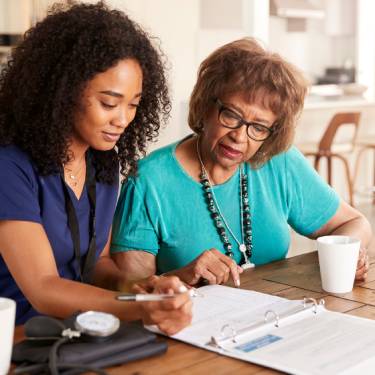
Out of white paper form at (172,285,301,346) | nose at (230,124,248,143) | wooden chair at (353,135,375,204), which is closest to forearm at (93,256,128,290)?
white paper form at (172,285,301,346)

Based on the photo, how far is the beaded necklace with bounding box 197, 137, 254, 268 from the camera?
1.96 meters

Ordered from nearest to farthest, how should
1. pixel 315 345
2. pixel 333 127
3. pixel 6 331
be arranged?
pixel 6 331, pixel 315 345, pixel 333 127

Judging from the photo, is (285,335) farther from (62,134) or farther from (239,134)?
(239,134)

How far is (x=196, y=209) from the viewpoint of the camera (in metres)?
1.96

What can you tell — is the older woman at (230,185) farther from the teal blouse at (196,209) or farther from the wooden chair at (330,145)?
the wooden chair at (330,145)

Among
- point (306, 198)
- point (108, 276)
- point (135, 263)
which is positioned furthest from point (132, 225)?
point (306, 198)

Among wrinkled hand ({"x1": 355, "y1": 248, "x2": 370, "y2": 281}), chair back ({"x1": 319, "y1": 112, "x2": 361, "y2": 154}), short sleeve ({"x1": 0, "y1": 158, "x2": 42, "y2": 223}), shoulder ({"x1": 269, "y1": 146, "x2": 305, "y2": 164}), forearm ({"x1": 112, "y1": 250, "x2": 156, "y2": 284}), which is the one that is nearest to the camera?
short sleeve ({"x1": 0, "y1": 158, "x2": 42, "y2": 223})

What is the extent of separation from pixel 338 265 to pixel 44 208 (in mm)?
654

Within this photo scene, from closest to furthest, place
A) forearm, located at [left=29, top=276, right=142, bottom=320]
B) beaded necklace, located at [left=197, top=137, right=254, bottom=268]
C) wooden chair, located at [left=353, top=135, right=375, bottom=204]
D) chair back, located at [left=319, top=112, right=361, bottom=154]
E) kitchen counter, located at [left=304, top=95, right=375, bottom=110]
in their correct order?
forearm, located at [left=29, top=276, right=142, bottom=320] < beaded necklace, located at [left=197, top=137, right=254, bottom=268] < chair back, located at [left=319, top=112, right=361, bottom=154] < kitchen counter, located at [left=304, top=95, right=375, bottom=110] < wooden chair, located at [left=353, top=135, right=375, bottom=204]

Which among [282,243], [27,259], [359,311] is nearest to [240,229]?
[282,243]

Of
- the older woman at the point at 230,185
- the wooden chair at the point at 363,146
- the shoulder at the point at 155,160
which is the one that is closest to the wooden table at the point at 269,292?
the older woman at the point at 230,185

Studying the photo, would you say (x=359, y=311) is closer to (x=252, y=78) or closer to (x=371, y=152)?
(x=252, y=78)

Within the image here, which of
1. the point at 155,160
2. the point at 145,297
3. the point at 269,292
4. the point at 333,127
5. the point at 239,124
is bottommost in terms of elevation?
the point at 333,127

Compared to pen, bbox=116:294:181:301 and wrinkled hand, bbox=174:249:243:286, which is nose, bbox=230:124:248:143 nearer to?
wrinkled hand, bbox=174:249:243:286
